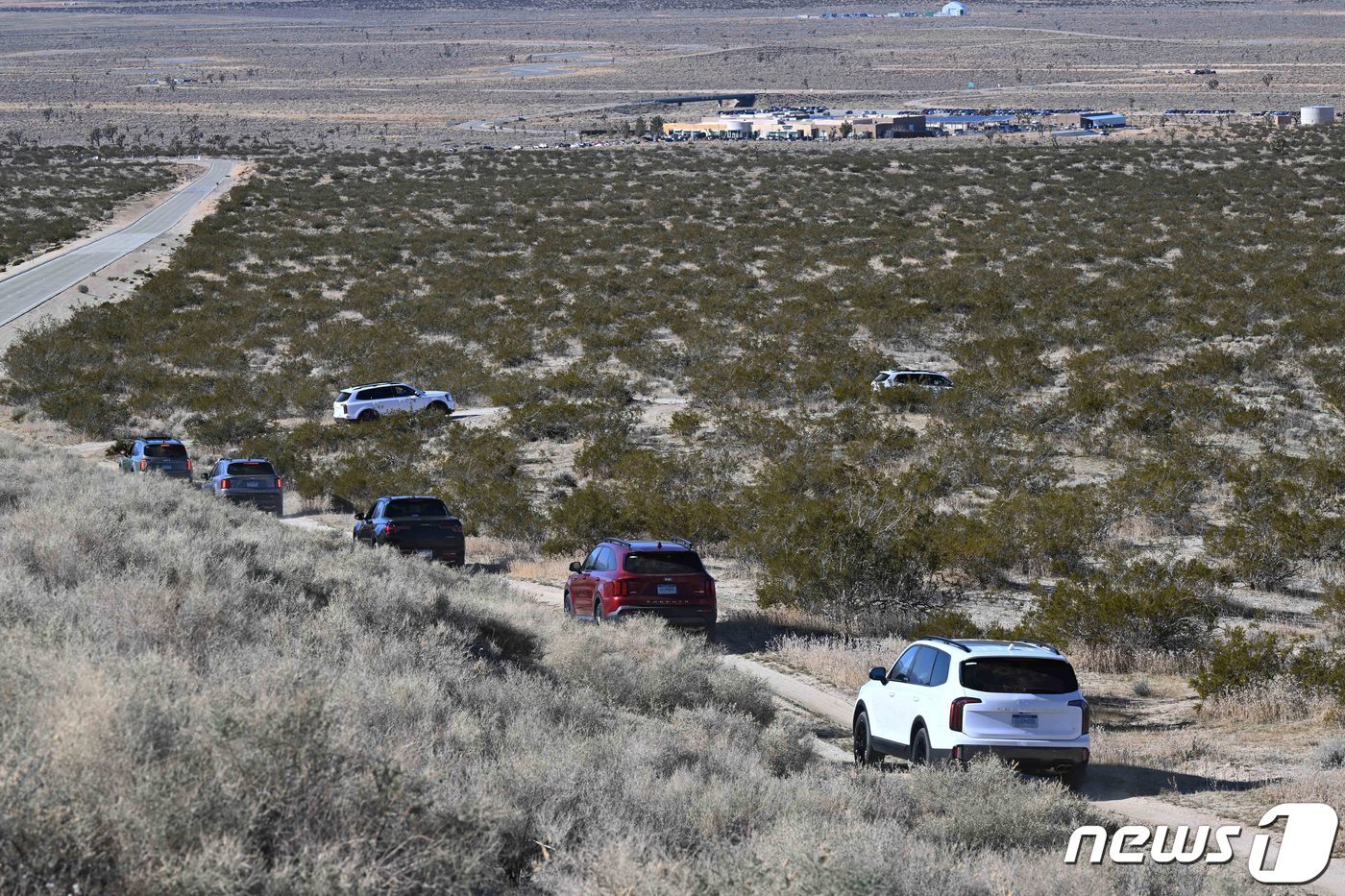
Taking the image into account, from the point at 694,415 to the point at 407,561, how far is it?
60.4 feet

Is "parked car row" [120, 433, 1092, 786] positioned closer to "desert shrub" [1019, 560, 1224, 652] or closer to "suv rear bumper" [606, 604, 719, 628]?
"desert shrub" [1019, 560, 1224, 652]

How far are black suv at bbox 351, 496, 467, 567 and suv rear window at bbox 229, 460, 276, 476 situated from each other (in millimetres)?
6323

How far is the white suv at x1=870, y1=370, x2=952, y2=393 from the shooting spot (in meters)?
38.9

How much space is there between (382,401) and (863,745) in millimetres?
29444

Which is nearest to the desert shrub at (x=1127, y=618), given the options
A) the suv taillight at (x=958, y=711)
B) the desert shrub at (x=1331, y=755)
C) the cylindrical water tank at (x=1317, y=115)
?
the desert shrub at (x=1331, y=755)

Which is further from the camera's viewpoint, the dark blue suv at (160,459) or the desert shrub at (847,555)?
the dark blue suv at (160,459)

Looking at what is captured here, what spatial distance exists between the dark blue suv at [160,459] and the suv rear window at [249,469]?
7.16 feet

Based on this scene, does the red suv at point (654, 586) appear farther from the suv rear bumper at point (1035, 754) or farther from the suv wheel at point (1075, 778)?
the suv wheel at point (1075, 778)

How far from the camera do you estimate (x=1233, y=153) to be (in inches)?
3829

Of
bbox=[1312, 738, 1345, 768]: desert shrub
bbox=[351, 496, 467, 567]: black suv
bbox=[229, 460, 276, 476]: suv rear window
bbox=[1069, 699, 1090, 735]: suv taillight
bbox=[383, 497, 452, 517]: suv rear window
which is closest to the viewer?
bbox=[1069, 699, 1090, 735]: suv taillight

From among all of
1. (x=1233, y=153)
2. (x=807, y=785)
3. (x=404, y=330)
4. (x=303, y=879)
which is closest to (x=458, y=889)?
(x=303, y=879)

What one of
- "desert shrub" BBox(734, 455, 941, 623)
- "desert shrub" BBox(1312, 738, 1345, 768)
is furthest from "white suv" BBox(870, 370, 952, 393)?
"desert shrub" BBox(1312, 738, 1345, 768)

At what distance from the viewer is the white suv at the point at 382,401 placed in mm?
40812

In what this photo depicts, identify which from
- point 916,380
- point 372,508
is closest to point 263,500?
point 372,508
